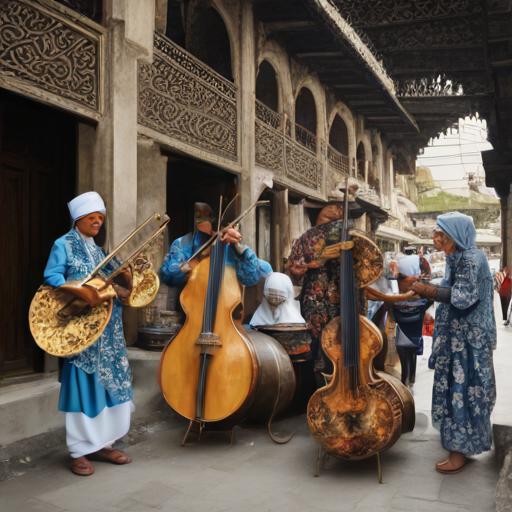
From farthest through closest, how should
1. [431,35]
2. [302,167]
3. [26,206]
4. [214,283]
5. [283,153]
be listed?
[431,35] → [302,167] → [283,153] → [26,206] → [214,283]

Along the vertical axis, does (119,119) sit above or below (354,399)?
above

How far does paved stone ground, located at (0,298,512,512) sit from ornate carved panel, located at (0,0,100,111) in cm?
287

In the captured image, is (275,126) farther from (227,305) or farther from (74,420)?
(74,420)

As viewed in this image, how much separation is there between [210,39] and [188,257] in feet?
18.9

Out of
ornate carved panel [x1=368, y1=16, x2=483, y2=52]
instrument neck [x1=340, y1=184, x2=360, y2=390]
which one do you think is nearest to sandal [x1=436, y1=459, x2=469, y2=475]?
instrument neck [x1=340, y1=184, x2=360, y2=390]

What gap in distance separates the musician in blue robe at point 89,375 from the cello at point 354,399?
1321 mm

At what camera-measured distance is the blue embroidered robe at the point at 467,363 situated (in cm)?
321

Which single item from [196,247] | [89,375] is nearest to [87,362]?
[89,375]

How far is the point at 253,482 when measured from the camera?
311cm

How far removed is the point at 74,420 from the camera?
3.26 meters

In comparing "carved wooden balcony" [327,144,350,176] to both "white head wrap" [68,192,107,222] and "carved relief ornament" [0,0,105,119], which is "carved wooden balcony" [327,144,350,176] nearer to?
"carved relief ornament" [0,0,105,119]

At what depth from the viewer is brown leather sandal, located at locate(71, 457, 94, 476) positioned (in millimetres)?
3227

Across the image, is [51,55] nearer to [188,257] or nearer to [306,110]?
[188,257]

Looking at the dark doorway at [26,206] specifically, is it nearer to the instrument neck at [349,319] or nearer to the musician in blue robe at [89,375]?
the musician in blue robe at [89,375]
